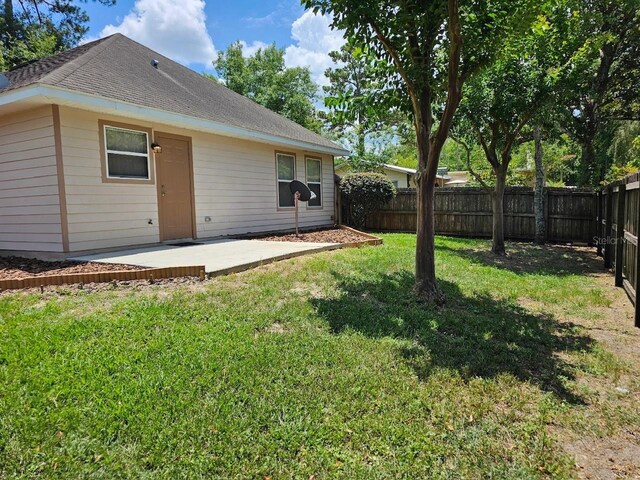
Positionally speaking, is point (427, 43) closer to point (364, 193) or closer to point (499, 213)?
point (499, 213)

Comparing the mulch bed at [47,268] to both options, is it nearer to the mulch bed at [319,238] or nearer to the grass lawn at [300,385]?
the grass lawn at [300,385]

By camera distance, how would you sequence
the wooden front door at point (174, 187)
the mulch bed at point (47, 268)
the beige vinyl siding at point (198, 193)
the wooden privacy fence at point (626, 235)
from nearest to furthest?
the wooden privacy fence at point (626, 235) < the mulch bed at point (47, 268) < the beige vinyl siding at point (198, 193) < the wooden front door at point (174, 187)

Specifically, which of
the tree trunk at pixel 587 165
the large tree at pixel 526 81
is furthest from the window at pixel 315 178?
the tree trunk at pixel 587 165

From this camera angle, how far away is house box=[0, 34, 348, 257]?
21.2 ft

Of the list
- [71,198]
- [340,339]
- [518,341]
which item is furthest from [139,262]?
[518,341]

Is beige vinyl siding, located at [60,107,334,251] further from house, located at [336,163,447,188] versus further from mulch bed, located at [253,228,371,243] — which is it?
house, located at [336,163,447,188]

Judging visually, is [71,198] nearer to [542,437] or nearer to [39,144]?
[39,144]

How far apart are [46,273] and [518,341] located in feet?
19.0

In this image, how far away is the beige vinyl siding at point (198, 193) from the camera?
21.7 ft

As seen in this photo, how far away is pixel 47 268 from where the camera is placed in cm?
575

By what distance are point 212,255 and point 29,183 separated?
11.3 ft

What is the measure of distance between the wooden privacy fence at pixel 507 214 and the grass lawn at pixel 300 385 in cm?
727

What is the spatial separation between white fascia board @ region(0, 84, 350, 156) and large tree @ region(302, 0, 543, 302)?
3.92 m

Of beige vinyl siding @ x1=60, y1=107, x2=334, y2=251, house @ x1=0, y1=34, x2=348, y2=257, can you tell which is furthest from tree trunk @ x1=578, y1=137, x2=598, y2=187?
house @ x1=0, y1=34, x2=348, y2=257
